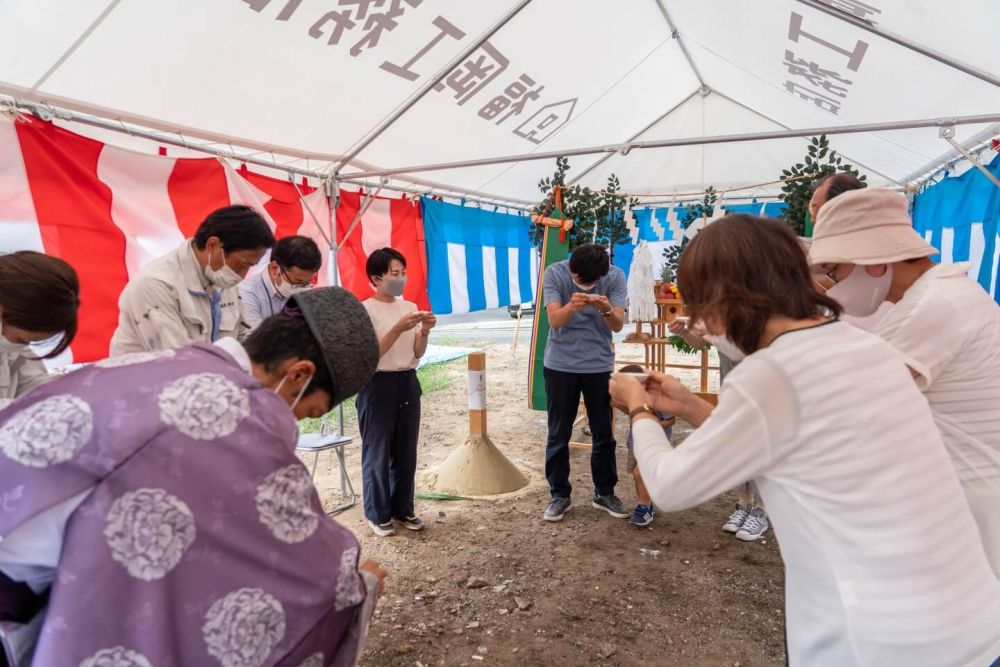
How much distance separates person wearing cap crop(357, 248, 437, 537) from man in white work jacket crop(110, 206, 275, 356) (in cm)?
99

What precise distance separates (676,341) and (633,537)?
2.38 meters

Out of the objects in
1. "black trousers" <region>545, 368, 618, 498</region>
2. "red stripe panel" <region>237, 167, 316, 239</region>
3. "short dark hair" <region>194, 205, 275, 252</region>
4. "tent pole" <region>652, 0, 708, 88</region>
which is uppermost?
"tent pole" <region>652, 0, 708, 88</region>

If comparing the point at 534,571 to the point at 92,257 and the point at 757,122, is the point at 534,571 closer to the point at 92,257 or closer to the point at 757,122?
the point at 92,257

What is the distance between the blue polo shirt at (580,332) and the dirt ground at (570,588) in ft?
3.03

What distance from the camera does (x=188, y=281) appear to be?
2062 mm

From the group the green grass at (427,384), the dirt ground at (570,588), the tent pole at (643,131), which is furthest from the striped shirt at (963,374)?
the tent pole at (643,131)

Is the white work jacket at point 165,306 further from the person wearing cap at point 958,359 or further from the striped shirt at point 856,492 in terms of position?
the person wearing cap at point 958,359

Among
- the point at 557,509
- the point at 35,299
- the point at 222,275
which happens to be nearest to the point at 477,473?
the point at 557,509

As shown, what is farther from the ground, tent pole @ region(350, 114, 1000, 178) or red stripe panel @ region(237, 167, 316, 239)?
tent pole @ region(350, 114, 1000, 178)

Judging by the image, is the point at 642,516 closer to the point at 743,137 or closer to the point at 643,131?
the point at 743,137

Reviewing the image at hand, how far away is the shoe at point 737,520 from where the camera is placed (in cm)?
328

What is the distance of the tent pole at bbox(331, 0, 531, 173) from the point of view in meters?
3.73

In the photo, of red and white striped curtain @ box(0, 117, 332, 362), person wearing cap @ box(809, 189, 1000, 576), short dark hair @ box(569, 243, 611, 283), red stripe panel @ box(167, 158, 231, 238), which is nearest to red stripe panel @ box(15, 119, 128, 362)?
red and white striped curtain @ box(0, 117, 332, 362)

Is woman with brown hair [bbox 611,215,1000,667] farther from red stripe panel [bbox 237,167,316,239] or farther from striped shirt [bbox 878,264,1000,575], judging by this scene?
red stripe panel [bbox 237,167,316,239]
